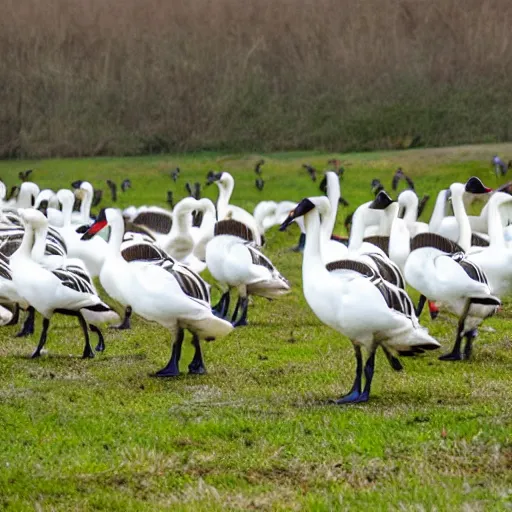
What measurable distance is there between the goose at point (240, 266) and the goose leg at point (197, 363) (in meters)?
3.07

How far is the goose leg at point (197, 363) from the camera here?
30.9 ft

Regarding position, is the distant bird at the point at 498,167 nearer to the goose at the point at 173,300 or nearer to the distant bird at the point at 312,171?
the distant bird at the point at 312,171

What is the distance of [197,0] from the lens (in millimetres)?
40188

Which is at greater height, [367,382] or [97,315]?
[367,382]

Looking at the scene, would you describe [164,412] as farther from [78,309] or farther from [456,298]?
[456,298]

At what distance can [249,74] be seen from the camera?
40.2m

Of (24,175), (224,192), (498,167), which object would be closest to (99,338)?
(224,192)

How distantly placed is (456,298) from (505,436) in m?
3.51

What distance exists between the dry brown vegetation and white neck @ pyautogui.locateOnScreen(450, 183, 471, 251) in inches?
835

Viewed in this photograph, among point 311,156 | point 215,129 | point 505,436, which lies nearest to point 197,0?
point 215,129

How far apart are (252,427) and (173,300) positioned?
209 centimetres

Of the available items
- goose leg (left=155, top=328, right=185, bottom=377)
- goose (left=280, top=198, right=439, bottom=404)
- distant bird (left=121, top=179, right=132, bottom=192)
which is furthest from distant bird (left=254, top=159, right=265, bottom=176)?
goose (left=280, top=198, right=439, bottom=404)

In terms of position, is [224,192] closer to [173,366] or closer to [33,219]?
[33,219]

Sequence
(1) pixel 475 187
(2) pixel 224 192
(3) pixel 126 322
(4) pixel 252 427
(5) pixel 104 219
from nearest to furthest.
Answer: (4) pixel 252 427 < (5) pixel 104 219 < (3) pixel 126 322 < (1) pixel 475 187 < (2) pixel 224 192
